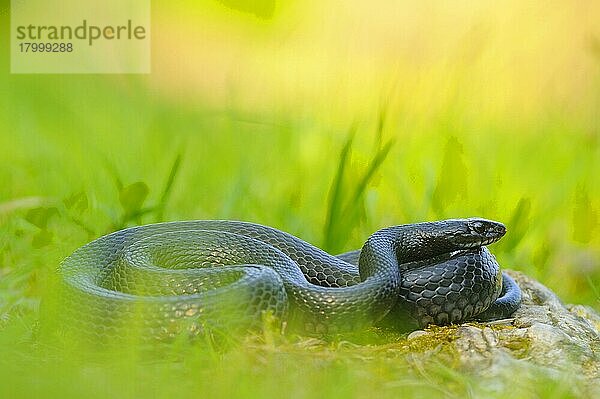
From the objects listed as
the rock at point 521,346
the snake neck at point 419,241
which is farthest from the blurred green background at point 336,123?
the rock at point 521,346

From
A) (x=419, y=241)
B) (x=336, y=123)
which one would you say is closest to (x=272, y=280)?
(x=419, y=241)

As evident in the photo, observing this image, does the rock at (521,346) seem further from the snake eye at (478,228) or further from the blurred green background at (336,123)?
the blurred green background at (336,123)

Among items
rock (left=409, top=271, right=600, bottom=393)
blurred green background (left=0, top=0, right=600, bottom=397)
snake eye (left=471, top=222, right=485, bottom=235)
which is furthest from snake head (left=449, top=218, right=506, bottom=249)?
blurred green background (left=0, top=0, right=600, bottom=397)

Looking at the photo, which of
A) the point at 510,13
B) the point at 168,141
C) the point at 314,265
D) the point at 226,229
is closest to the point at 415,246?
the point at 314,265

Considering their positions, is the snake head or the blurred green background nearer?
the snake head

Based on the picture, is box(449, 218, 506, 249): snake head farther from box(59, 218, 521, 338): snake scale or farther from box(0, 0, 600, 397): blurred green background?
box(0, 0, 600, 397): blurred green background

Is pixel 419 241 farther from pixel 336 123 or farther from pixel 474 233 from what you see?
pixel 336 123

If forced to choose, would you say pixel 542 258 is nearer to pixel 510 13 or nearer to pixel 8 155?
pixel 510 13
